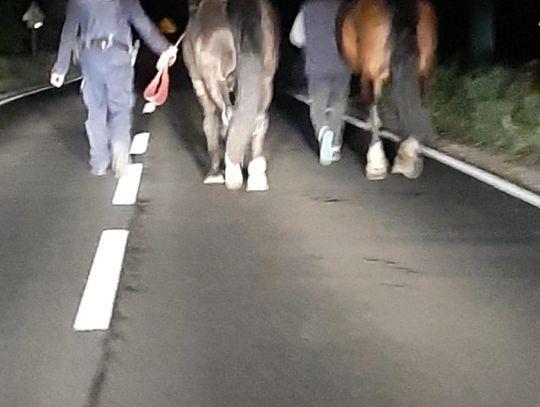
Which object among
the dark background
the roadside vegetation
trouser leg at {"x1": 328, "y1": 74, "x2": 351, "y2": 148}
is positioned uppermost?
trouser leg at {"x1": 328, "y1": 74, "x2": 351, "y2": 148}

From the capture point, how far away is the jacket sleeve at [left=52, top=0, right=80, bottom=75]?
34.9 ft

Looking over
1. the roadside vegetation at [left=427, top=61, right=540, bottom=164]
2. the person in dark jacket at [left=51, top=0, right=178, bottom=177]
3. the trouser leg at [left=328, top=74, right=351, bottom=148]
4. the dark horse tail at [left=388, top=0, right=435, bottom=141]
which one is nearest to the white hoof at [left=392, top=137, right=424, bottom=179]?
the dark horse tail at [left=388, top=0, right=435, bottom=141]

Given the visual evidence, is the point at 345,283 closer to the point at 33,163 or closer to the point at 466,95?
the point at 33,163

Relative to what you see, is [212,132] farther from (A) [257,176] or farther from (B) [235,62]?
(B) [235,62]

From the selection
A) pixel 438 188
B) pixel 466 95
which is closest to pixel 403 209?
pixel 438 188

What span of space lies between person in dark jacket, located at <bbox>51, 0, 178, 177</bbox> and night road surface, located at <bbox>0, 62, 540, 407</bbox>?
1.68 ft

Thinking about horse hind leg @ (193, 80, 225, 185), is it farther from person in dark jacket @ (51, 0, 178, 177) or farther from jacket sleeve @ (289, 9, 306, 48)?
jacket sleeve @ (289, 9, 306, 48)

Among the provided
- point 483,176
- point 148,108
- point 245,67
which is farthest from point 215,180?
point 148,108

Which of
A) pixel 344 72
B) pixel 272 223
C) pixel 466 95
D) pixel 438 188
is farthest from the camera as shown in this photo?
pixel 466 95

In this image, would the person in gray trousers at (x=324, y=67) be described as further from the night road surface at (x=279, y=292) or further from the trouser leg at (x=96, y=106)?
the trouser leg at (x=96, y=106)

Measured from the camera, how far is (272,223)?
904 cm

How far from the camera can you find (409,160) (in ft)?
35.0

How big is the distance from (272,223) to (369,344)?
294cm

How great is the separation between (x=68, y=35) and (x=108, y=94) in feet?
2.10
